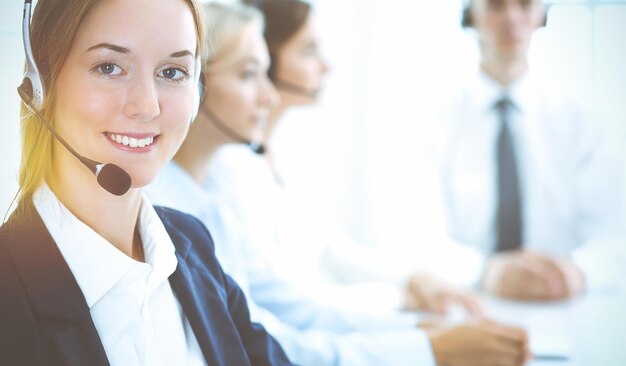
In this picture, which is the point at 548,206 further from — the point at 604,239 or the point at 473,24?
the point at 473,24

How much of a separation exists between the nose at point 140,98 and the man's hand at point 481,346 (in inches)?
24.3

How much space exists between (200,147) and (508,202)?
37.6 inches

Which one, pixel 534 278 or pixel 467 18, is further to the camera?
pixel 467 18

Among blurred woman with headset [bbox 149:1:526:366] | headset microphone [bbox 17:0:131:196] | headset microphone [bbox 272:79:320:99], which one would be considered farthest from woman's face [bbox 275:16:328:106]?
headset microphone [bbox 17:0:131:196]

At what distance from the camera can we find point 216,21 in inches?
40.3

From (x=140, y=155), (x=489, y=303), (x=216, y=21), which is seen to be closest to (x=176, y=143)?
(x=140, y=155)

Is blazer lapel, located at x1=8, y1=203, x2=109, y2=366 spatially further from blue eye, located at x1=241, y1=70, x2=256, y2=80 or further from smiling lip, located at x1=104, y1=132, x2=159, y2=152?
blue eye, located at x1=241, y1=70, x2=256, y2=80

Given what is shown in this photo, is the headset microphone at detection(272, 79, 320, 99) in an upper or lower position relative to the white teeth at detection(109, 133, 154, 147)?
lower

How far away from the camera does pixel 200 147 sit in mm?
961

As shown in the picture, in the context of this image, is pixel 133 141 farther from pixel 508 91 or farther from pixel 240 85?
pixel 508 91

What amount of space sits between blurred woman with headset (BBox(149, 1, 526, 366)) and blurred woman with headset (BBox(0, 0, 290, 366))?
0.75 feet

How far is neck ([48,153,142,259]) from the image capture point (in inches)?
18.6

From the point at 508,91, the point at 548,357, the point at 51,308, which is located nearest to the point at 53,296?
the point at 51,308

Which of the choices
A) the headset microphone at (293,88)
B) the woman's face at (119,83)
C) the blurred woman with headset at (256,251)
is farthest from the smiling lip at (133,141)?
the headset microphone at (293,88)
